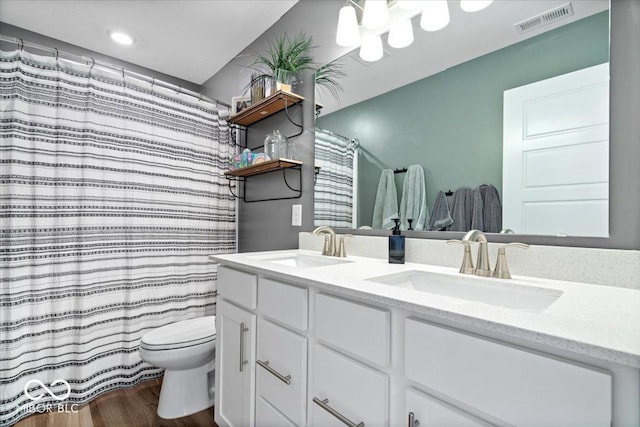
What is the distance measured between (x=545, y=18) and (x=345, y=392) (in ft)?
4.28

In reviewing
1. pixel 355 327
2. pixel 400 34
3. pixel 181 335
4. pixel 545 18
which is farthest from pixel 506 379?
pixel 181 335

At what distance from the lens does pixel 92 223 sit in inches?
71.2

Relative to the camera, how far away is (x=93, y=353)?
180 cm

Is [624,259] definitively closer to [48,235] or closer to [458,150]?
[458,150]

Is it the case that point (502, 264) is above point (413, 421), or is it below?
above

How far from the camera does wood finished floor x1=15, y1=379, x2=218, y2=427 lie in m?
1.57

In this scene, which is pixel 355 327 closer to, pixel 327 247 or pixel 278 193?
pixel 327 247

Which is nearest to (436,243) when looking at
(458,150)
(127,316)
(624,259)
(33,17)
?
(458,150)

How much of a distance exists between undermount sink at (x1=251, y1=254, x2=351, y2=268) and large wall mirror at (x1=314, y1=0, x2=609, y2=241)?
0.27 m

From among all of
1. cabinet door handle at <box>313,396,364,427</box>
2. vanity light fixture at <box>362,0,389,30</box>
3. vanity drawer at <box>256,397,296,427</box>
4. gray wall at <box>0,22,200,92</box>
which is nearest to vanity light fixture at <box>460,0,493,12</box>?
vanity light fixture at <box>362,0,389,30</box>

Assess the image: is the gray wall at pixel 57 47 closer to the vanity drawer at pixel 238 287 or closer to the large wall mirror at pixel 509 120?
the vanity drawer at pixel 238 287

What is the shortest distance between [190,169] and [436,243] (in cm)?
173
